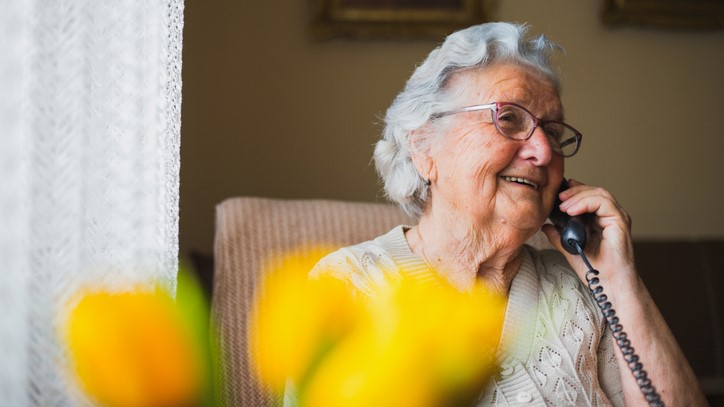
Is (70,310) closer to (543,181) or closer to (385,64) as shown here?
(543,181)

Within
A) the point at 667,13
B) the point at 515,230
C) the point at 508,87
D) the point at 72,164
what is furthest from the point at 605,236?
the point at 667,13

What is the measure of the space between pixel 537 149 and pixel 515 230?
14cm

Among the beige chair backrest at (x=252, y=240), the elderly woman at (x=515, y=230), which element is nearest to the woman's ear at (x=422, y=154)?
the elderly woman at (x=515, y=230)

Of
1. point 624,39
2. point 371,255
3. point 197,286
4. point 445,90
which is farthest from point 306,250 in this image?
point 624,39

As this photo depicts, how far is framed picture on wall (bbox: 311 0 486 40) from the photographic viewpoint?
197 centimetres

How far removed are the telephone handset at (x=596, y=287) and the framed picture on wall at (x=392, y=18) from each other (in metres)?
0.88

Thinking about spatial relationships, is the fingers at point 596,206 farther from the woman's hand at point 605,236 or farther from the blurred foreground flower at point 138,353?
the blurred foreground flower at point 138,353

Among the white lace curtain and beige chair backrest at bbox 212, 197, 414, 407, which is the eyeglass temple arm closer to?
beige chair backrest at bbox 212, 197, 414, 407

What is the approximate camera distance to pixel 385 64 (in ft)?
6.68

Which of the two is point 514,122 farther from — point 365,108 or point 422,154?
point 365,108

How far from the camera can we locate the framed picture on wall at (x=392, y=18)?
1.97 meters

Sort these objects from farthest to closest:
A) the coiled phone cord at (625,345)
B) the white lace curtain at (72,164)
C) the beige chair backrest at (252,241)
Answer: the beige chair backrest at (252,241) < the coiled phone cord at (625,345) < the white lace curtain at (72,164)

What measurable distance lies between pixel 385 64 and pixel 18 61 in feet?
4.85

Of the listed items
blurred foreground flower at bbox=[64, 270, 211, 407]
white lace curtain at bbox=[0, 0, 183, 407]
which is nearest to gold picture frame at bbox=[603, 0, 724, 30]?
white lace curtain at bbox=[0, 0, 183, 407]
